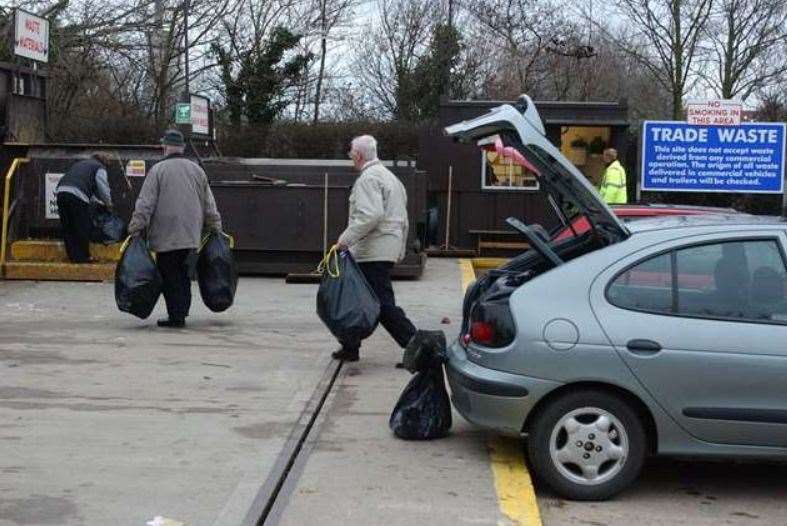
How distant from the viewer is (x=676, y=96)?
28.7m

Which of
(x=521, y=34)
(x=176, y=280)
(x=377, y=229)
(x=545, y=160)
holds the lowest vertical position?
(x=176, y=280)

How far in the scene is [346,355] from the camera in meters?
8.44

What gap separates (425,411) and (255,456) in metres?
1.03

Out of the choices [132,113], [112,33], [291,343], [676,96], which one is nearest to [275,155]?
[112,33]

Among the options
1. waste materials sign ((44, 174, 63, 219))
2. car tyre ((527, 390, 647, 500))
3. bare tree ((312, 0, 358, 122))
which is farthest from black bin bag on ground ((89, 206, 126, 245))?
bare tree ((312, 0, 358, 122))

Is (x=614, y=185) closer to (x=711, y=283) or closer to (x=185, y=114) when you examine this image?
(x=185, y=114)

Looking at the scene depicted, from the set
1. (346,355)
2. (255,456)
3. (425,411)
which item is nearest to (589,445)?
(425,411)

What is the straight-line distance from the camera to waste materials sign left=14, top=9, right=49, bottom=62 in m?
13.4

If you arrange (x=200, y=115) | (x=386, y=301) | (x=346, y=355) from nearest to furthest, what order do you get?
(x=386, y=301) → (x=346, y=355) → (x=200, y=115)

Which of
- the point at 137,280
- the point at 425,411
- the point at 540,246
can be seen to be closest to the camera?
the point at 540,246

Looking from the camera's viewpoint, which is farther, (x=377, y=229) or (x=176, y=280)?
(x=176, y=280)

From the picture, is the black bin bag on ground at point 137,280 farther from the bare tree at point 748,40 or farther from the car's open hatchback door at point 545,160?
the bare tree at point 748,40

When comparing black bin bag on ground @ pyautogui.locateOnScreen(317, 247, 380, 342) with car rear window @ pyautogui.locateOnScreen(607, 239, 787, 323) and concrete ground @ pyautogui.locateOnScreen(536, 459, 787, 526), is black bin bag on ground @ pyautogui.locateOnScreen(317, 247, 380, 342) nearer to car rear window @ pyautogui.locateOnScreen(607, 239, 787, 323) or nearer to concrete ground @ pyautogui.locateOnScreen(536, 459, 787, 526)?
concrete ground @ pyautogui.locateOnScreen(536, 459, 787, 526)

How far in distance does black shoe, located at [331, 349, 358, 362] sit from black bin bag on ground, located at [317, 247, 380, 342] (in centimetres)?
60
